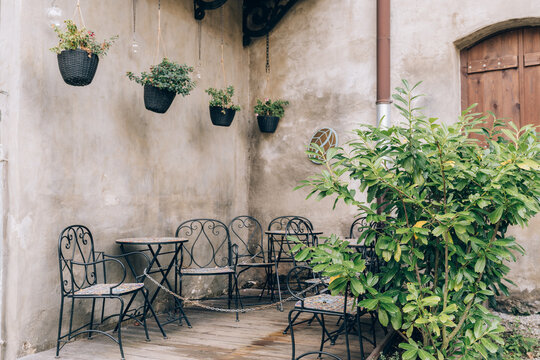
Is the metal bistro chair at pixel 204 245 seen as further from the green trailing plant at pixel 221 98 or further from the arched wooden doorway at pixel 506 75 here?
→ the arched wooden doorway at pixel 506 75

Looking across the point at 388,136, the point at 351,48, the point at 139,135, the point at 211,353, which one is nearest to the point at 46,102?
the point at 139,135

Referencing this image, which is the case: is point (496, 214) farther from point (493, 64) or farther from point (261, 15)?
point (261, 15)

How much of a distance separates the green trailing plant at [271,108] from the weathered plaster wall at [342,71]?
114mm

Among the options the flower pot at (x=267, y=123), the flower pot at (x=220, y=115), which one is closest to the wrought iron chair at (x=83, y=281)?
the flower pot at (x=220, y=115)

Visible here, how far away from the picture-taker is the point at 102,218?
4078 millimetres

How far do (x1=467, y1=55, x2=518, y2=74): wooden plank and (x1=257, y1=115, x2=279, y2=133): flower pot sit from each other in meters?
2.31

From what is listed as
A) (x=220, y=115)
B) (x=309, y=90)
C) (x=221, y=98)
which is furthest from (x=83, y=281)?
(x=309, y=90)

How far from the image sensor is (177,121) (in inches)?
199

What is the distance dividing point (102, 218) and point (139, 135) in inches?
36.0

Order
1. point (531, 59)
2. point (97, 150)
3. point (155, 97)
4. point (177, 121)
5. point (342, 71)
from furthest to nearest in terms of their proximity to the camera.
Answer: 1. point (342, 71)
2. point (177, 121)
3. point (531, 59)
4. point (155, 97)
5. point (97, 150)

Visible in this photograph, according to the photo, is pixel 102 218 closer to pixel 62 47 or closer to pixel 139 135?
pixel 139 135

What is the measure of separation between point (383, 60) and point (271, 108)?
149cm

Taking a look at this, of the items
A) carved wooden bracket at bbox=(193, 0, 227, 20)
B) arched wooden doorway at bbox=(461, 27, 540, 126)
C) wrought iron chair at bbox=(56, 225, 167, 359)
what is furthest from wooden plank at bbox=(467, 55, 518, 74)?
wrought iron chair at bbox=(56, 225, 167, 359)

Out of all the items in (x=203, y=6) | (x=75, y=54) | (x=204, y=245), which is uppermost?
(x=203, y=6)
